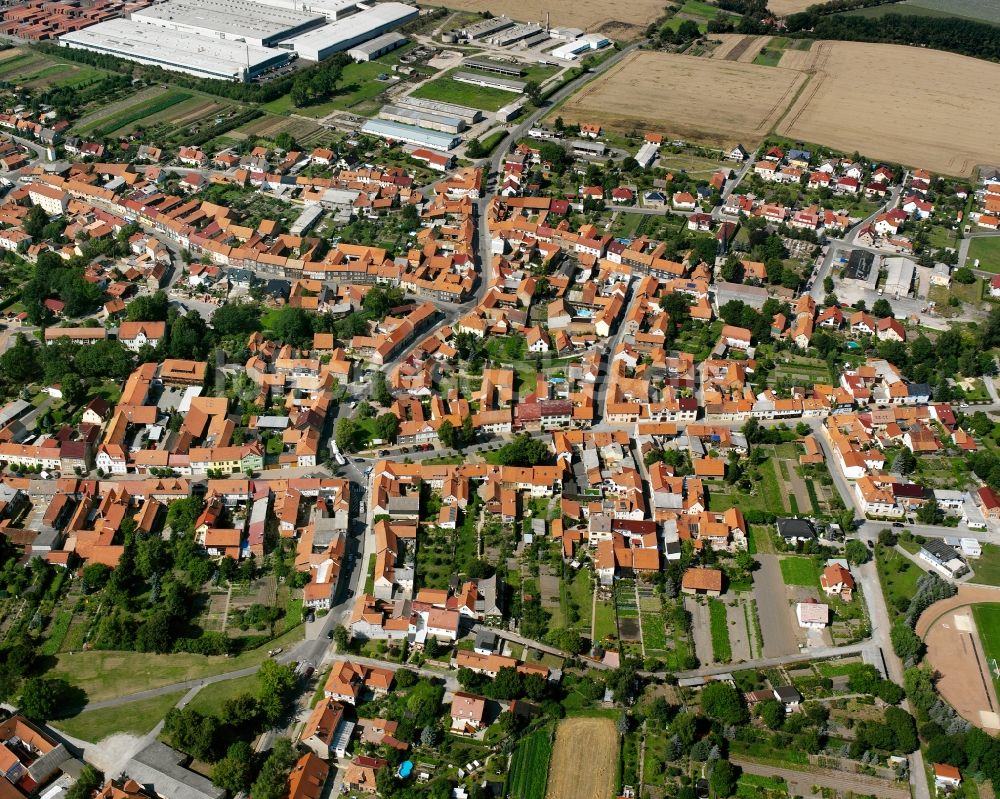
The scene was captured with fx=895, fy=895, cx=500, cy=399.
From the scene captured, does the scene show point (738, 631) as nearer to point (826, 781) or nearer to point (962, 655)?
point (826, 781)

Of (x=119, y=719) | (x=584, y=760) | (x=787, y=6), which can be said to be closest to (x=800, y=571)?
(x=584, y=760)

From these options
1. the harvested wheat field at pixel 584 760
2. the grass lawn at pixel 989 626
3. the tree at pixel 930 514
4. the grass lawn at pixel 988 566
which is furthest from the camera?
the tree at pixel 930 514

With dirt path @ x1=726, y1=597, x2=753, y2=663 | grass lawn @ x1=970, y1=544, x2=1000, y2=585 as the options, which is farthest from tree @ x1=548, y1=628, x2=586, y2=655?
grass lawn @ x1=970, y1=544, x2=1000, y2=585

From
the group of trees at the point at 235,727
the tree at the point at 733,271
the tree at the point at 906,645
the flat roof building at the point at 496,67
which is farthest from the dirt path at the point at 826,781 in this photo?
the flat roof building at the point at 496,67

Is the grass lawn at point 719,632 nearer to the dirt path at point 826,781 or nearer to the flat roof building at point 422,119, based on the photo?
the dirt path at point 826,781

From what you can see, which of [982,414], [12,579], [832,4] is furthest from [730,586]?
[832,4]

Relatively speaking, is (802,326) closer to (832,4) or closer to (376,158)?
(376,158)
